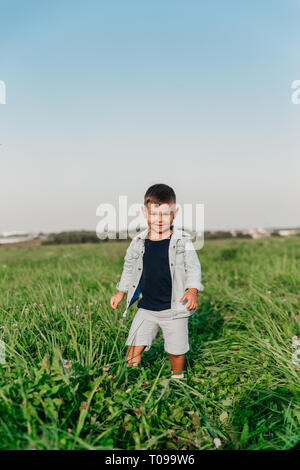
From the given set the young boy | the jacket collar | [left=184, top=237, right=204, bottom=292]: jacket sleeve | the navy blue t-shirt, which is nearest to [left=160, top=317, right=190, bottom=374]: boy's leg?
the young boy

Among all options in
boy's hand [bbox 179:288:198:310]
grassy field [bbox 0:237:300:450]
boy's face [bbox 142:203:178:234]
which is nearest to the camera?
grassy field [bbox 0:237:300:450]

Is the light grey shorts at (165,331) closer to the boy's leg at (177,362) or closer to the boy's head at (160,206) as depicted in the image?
the boy's leg at (177,362)

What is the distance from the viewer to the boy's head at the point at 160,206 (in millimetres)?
3266

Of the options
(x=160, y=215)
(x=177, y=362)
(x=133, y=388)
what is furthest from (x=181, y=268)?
(x=133, y=388)

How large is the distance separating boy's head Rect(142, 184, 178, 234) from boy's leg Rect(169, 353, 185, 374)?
1149mm

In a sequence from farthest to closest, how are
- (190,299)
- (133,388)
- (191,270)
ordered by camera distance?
(191,270) → (190,299) → (133,388)

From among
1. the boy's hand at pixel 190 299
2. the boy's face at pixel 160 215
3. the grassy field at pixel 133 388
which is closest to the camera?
the grassy field at pixel 133 388

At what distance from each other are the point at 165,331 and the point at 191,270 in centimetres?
60

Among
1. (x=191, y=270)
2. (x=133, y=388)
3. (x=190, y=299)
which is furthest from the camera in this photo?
(x=191, y=270)

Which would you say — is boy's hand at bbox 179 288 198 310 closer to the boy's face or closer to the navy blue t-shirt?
the navy blue t-shirt

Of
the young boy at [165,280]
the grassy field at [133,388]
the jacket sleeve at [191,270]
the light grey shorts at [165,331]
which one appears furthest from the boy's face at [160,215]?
the grassy field at [133,388]

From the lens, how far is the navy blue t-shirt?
3.36 metres

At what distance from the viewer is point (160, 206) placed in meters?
3.27

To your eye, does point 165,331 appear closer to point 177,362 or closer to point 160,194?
point 177,362
